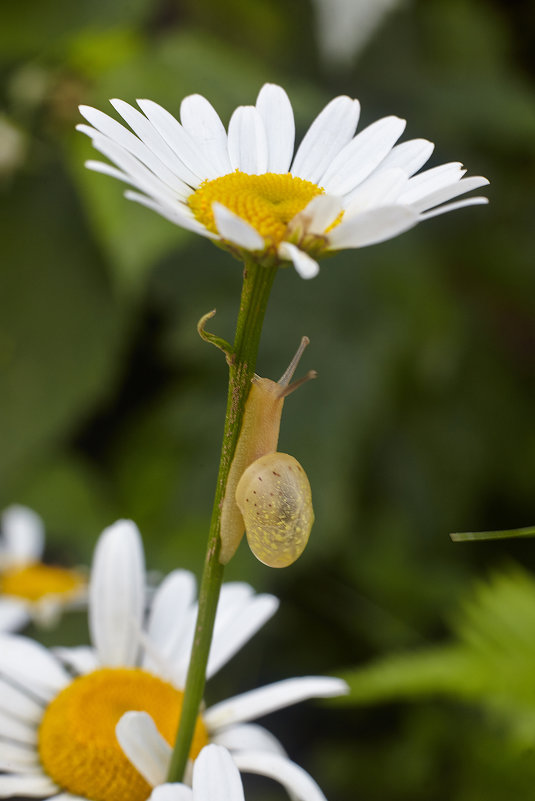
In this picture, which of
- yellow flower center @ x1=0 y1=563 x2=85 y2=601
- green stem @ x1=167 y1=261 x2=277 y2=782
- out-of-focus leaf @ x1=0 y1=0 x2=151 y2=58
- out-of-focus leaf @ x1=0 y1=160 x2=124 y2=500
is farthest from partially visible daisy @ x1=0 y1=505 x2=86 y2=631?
out-of-focus leaf @ x1=0 y1=0 x2=151 y2=58

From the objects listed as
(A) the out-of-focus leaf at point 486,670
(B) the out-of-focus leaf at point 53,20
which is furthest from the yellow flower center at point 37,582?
(B) the out-of-focus leaf at point 53,20

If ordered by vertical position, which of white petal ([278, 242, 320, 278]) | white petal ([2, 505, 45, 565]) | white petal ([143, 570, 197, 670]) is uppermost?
white petal ([278, 242, 320, 278])

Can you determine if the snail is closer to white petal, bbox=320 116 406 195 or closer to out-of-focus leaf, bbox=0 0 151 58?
white petal, bbox=320 116 406 195

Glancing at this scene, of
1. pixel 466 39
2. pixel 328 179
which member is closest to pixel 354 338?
pixel 466 39

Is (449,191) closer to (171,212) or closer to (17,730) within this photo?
(171,212)

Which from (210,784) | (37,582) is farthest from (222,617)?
(37,582)

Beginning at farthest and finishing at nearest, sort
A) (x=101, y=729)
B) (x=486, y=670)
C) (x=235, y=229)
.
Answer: (x=486, y=670), (x=101, y=729), (x=235, y=229)
